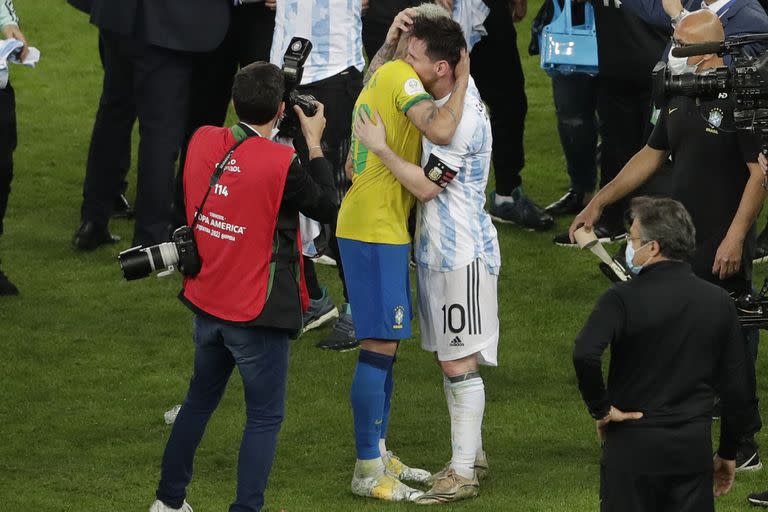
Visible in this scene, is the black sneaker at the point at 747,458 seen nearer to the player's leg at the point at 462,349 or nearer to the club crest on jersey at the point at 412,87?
the player's leg at the point at 462,349

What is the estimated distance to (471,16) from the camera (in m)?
9.35

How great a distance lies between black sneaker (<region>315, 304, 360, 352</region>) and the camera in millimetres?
8031

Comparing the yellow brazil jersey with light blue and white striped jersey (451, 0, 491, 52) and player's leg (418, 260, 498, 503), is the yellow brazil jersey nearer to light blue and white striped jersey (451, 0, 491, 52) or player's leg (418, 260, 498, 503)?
player's leg (418, 260, 498, 503)

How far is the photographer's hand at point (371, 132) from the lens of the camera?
6.05 metres

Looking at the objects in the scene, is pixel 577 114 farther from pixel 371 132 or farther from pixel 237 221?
pixel 237 221

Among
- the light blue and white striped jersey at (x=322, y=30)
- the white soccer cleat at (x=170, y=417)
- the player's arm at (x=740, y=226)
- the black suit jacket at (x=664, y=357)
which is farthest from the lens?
the light blue and white striped jersey at (x=322, y=30)

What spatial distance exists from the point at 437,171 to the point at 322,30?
2218mm

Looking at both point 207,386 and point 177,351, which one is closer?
point 207,386

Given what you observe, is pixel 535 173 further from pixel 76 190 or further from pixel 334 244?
pixel 76 190

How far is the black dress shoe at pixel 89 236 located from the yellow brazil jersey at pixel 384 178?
3.74 meters

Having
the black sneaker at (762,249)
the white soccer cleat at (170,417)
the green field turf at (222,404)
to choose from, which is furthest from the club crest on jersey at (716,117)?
the black sneaker at (762,249)

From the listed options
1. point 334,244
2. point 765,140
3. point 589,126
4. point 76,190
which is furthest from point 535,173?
point 765,140

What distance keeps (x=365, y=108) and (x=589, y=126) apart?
3.92m

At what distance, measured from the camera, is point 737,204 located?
6.43m
